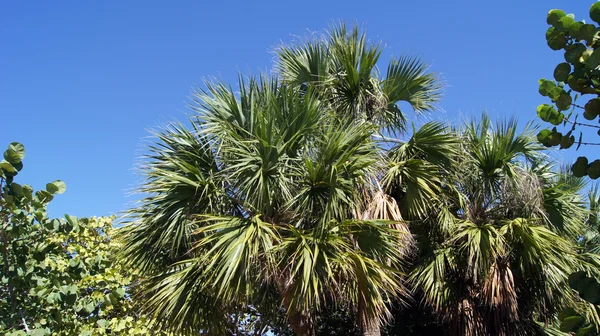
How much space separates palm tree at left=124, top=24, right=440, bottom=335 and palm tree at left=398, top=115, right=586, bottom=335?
2.22 feet

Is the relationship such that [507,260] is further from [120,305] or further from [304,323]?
[120,305]

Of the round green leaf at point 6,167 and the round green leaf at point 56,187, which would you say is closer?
the round green leaf at point 6,167

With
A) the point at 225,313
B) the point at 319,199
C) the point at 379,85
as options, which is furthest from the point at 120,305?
the point at 379,85

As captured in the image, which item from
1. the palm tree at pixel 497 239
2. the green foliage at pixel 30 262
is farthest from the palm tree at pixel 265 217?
the green foliage at pixel 30 262

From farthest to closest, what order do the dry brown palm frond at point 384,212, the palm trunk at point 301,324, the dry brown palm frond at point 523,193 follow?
the dry brown palm frond at point 523,193 < the dry brown palm frond at point 384,212 < the palm trunk at point 301,324

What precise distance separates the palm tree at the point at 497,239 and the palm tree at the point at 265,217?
677 millimetres

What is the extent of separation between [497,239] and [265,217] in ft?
9.23

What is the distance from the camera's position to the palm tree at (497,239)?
6988 mm

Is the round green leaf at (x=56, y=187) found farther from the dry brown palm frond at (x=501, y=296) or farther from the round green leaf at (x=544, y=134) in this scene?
the dry brown palm frond at (x=501, y=296)

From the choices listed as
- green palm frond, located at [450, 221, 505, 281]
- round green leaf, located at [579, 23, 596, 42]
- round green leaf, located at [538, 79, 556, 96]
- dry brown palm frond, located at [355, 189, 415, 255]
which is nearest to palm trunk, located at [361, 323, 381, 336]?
dry brown palm frond, located at [355, 189, 415, 255]

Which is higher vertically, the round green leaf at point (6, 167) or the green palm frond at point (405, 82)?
the green palm frond at point (405, 82)

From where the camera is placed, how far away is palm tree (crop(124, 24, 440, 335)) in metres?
5.95

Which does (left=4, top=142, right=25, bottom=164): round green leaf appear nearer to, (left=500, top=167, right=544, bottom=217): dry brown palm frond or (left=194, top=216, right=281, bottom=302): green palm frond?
(left=194, top=216, right=281, bottom=302): green palm frond

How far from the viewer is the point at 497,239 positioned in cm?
697
